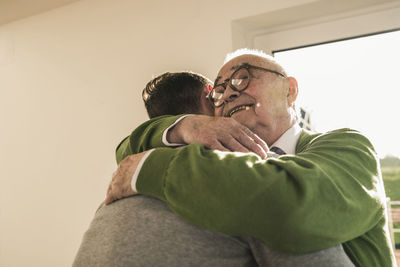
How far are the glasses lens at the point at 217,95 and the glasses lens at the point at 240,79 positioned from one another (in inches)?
2.8

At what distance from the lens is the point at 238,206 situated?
27.5 inches

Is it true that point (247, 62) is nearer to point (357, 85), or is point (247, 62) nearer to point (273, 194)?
point (273, 194)

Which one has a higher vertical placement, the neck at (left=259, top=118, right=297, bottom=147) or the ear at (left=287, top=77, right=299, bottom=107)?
the ear at (left=287, top=77, right=299, bottom=107)

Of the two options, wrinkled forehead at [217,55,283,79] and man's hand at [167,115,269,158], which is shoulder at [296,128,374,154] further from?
wrinkled forehead at [217,55,283,79]

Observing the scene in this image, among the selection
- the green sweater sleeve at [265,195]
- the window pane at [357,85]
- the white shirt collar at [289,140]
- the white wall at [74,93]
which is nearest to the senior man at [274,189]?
the green sweater sleeve at [265,195]

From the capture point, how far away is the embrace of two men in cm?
70

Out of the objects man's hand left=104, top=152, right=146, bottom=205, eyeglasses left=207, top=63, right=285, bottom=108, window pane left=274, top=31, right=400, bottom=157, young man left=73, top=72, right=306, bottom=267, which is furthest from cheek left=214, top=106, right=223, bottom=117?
window pane left=274, top=31, right=400, bottom=157

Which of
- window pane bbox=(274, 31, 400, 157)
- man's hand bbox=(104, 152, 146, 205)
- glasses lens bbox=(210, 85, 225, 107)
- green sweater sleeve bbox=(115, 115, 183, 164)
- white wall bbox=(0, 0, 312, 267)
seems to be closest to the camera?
man's hand bbox=(104, 152, 146, 205)

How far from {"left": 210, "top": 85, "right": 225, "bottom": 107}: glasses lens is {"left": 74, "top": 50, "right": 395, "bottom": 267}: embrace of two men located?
0.39 meters

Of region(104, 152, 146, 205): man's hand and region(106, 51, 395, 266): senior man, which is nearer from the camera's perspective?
region(106, 51, 395, 266): senior man

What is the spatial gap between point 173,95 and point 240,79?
255 millimetres

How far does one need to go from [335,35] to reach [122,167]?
1.66 meters

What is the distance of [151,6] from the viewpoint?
2482 millimetres

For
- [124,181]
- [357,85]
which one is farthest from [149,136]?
[357,85]
